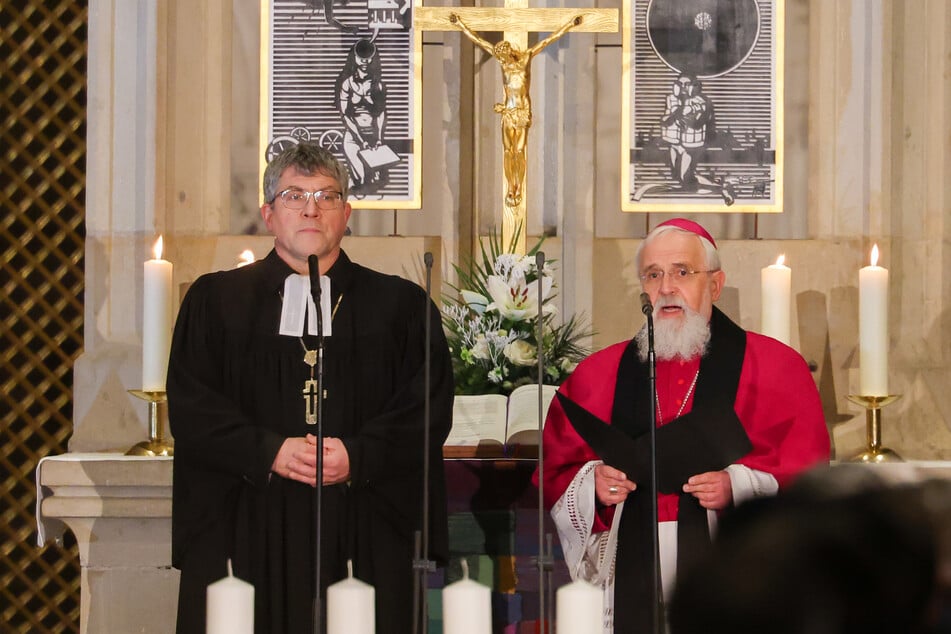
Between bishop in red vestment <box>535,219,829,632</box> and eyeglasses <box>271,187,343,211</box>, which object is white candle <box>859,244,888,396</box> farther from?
eyeglasses <box>271,187,343,211</box>

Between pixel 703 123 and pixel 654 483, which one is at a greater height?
pixel 703 123

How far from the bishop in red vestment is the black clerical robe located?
1.37 feet

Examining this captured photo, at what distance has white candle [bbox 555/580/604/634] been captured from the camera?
100 inches

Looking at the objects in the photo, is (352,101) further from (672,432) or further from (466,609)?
(466,609)

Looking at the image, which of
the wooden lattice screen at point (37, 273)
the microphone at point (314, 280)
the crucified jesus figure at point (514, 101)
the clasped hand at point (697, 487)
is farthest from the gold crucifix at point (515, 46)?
the wooden lattice screen at point (37, 273)

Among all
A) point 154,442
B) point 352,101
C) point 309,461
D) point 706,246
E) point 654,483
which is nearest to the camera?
point 654,483

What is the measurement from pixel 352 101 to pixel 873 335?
215cm

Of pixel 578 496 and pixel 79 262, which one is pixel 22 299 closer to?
pixel 79 262

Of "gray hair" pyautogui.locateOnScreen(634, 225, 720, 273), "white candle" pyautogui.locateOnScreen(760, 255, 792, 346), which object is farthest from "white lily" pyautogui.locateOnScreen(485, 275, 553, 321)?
"white candle" pyautogui.locateOnScreen(760, 255, 792, 346)

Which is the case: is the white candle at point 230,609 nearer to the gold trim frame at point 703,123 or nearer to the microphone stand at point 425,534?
the microphone stand at point 425,534

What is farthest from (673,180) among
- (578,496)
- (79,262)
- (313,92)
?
(79,262)

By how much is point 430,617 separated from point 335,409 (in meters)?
0.94

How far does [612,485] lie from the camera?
3680 mm

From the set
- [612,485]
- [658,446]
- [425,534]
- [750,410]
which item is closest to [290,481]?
[425,534]
